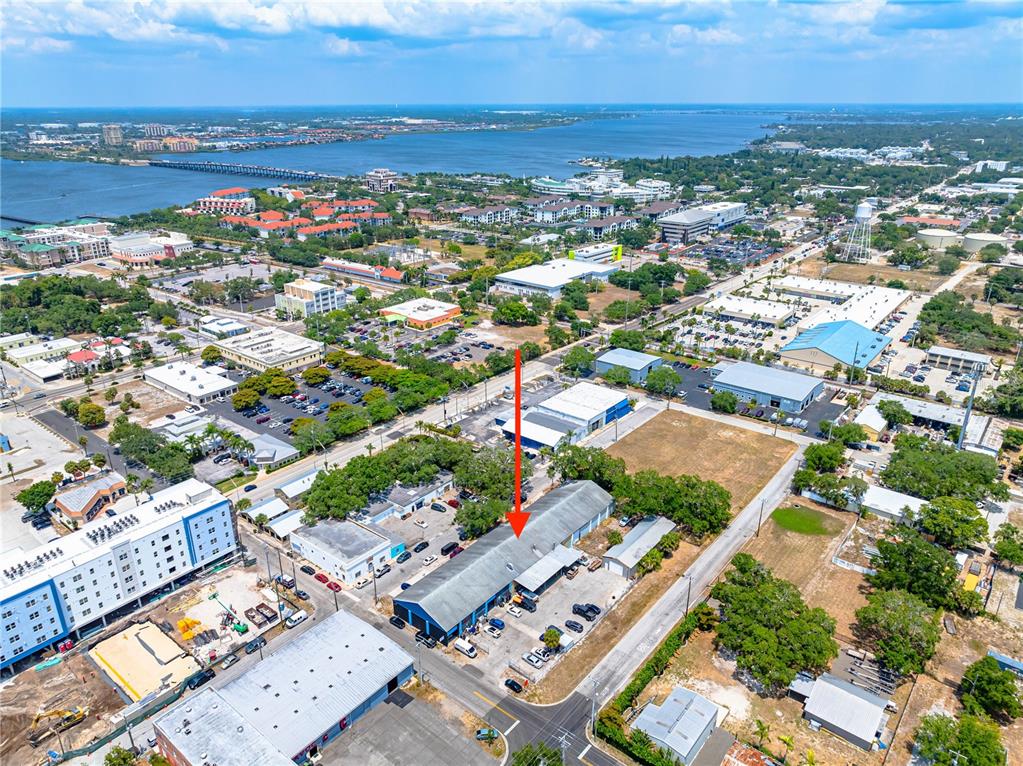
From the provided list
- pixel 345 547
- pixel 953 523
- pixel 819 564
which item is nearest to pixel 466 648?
pixel 345 547

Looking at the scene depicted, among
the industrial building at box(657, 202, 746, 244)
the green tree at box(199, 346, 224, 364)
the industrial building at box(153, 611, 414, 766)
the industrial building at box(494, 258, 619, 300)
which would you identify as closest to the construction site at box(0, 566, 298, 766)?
the industrial building at box(153, 611, 414, 766)

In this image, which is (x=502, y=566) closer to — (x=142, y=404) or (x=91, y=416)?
(x=91, y=416)

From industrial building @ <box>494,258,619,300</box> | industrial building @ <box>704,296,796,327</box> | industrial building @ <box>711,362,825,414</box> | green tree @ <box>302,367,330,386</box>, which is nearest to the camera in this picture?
industrial building @ <box>711,362,825,414</box>

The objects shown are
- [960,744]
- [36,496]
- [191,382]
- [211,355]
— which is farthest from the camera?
[211,355]

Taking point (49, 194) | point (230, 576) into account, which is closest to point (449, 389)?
point (230, 576)

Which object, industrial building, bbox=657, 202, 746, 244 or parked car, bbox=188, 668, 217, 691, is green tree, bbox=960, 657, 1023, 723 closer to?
parked car, bbox=188, 668, 217, 691

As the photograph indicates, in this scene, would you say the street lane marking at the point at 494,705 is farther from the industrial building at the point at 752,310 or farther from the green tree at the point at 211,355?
the industrial building at the point at 752,310
